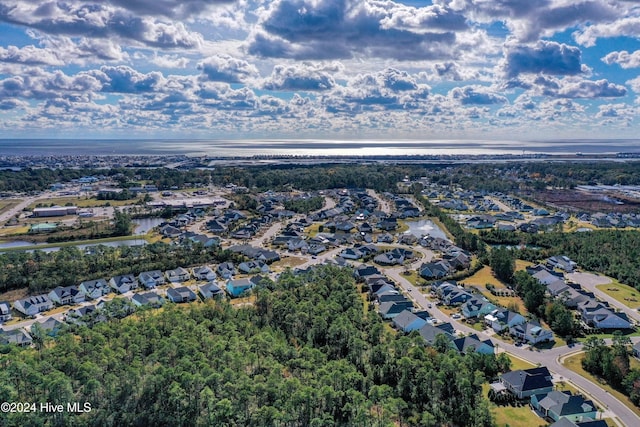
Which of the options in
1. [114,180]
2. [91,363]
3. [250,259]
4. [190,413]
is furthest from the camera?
[114,180]

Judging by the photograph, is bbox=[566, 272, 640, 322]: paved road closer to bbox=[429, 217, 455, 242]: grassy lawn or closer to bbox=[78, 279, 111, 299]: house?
bbox=[429, 217, 455, 242]: grassy lawn

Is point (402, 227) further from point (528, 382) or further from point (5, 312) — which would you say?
point (5, 312)

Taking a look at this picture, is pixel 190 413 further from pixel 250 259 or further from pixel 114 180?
pixel 114 180

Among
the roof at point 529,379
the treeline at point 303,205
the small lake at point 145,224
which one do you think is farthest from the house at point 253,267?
the treeline at point 303,205

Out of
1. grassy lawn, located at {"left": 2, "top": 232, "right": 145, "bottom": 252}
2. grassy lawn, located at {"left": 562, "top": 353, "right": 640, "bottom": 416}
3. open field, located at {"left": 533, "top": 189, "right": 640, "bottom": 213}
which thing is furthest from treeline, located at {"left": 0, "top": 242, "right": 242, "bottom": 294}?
open field, located at {"left": 533, "top": 189, "right": 640, "bottom": 213}

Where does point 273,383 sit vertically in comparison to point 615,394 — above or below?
above

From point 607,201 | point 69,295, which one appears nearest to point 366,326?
point 69,295

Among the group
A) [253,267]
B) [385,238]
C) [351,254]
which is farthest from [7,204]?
[385,238]
